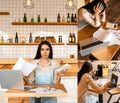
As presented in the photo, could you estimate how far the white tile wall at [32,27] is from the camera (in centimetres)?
555

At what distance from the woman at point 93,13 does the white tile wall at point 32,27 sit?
2.82 metres

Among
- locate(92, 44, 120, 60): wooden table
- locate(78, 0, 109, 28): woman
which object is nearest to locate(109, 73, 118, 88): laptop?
locate(92, 44, 120, 60): wooden table

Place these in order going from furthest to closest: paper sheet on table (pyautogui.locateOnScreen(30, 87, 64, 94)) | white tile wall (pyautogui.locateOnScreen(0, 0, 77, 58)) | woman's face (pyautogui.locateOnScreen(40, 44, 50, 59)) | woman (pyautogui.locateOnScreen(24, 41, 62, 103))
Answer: white tile wall (pyautogui.locateOnScreen(0, 0, 77, 58))
woman's face (pyautogui.locateOnScreen(40, 44, 50, 59))
woman (pyautogui.locateOnScreen(24, 41, 62, 103))
paper sheet on table (pyautogui.locateOnScreen(30, 87, 64, 94))

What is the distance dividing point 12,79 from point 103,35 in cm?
119

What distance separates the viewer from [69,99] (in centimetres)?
439

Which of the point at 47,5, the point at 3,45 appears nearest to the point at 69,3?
the point at 47,5

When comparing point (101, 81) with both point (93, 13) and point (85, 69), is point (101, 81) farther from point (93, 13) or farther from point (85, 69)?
point (93, 13)

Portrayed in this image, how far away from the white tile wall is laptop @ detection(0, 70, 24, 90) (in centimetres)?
302

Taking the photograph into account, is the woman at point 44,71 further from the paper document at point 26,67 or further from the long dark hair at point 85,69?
the long dark hair at point 85,69

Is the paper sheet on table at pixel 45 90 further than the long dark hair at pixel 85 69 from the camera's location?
No

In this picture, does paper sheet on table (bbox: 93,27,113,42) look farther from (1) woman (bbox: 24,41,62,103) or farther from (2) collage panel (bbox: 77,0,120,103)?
(1) woman (bbox: 24,41,62,103)

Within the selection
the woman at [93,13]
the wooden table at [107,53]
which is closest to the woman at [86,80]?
the wooden table at [107,53]

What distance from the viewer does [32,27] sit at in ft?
18.6

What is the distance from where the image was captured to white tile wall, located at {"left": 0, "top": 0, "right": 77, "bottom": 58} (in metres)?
5.55
